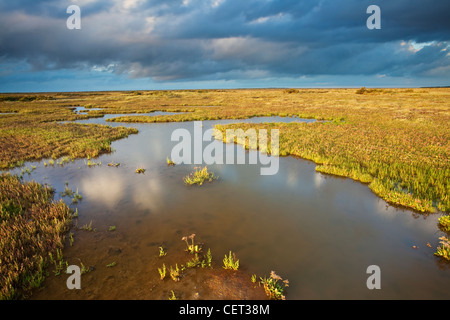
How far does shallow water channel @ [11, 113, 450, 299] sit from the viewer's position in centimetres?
545

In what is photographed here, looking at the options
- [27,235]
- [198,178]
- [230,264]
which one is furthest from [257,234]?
[27,235]

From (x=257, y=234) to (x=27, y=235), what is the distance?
728cm

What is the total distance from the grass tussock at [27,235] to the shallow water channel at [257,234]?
411 mm

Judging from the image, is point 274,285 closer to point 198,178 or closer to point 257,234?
point 257,234

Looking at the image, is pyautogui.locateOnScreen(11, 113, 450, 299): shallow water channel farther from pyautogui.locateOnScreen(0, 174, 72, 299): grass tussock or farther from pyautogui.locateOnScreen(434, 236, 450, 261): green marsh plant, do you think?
pyautogui.locateOnScreen(0, 174, 72, 299): grass tussock

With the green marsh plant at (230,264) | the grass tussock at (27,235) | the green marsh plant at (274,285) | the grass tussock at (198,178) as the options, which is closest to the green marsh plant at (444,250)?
the green marsh plant at (274,285)

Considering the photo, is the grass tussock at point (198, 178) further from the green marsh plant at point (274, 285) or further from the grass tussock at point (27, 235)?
the green marsh plant at point (274, 285)

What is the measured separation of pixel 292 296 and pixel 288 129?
2174 centimetres

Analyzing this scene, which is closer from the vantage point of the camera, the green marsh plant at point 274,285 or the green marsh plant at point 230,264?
the green marsh plant at point 274,285

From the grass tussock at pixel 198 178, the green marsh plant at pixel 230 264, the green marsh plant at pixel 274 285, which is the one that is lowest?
the green marsh plant at pixel 274 285

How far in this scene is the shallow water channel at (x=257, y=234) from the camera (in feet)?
17.9

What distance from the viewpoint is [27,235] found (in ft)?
22.9
